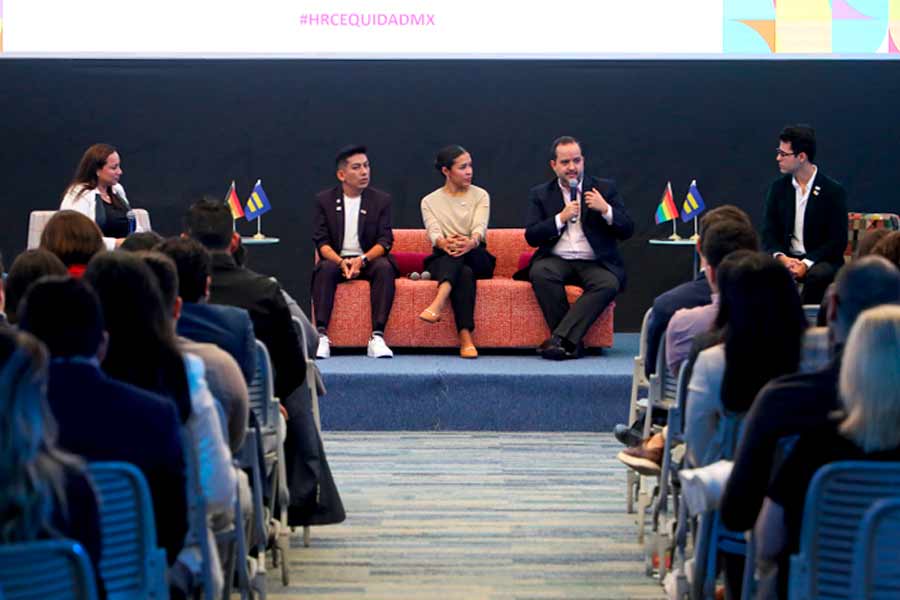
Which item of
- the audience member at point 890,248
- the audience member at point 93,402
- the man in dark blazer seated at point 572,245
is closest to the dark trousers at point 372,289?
the man in dark blazer seated at point 572,245

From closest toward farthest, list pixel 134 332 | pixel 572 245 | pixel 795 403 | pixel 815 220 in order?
1. pixel 795 403
2. pixel 134 332
3. pixel 815 220
4. pixel 572 245

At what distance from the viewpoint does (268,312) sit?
166 inches

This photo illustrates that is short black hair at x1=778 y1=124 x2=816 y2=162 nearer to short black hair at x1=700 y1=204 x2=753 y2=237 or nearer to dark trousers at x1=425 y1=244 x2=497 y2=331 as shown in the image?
dark trousers at x1=425 y1=244 x2=497 y2=331

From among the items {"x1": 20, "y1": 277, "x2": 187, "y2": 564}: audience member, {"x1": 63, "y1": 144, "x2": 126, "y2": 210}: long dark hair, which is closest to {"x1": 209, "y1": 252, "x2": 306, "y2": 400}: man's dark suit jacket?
{"x1": 20, "y1": 277, "x2": 187, "y2": 564}: audience member

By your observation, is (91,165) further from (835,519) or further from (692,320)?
(835,519)

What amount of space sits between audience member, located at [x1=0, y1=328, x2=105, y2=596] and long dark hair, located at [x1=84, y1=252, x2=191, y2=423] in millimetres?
645

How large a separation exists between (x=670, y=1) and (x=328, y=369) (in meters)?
3.39

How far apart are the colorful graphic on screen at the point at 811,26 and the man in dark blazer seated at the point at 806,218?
62.7 inches

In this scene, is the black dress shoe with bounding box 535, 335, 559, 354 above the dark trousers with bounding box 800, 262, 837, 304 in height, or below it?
below

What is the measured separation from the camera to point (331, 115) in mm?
9594

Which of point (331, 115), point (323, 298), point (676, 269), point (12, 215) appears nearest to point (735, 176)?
point (676, 269)

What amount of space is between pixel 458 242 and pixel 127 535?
531 centimetres

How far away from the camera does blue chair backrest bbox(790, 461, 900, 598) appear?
2389 mm

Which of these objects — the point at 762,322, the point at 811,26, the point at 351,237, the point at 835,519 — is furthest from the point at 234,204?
the point at 835,519
